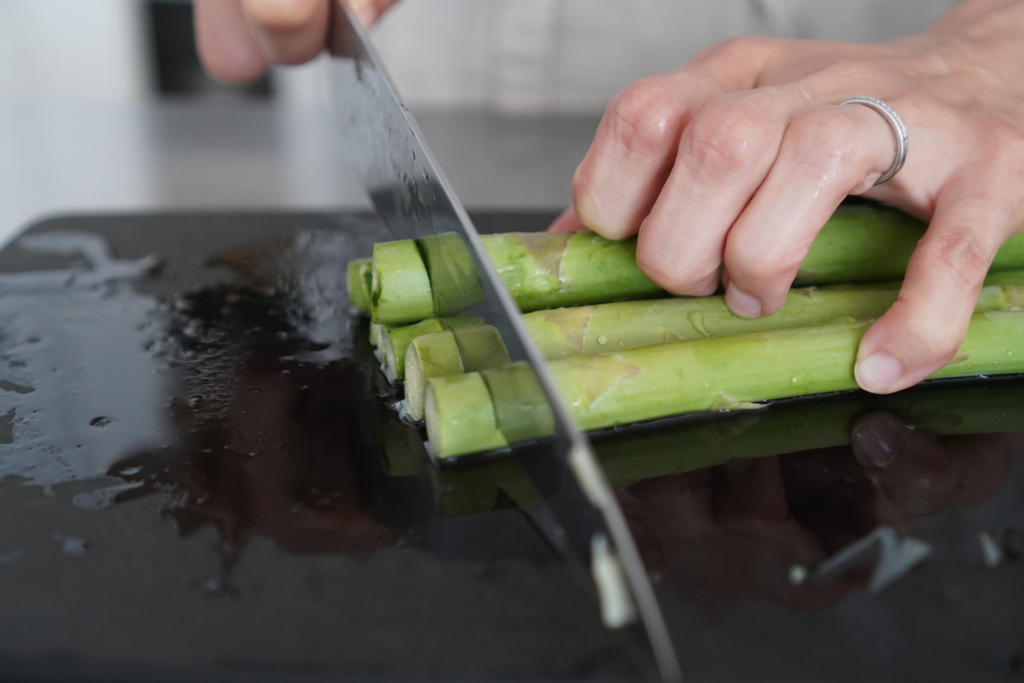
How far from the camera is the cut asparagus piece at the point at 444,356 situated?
137 centimetres

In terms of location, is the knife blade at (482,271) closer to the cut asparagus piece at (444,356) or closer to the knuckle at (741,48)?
the cut asparagus piece at (444,356)

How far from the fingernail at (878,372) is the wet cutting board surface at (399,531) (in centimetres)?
6

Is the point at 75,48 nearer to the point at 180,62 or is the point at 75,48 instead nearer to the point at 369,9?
the point at 180,62

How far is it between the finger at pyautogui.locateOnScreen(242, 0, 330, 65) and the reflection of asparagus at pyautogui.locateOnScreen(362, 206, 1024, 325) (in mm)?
772

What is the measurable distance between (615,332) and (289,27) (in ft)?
3.89

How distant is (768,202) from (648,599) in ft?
2.42

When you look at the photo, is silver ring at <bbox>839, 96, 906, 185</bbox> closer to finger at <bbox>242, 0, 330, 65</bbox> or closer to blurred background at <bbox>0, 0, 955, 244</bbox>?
finger at <bbox>242, 0, 330, 65</bbox>

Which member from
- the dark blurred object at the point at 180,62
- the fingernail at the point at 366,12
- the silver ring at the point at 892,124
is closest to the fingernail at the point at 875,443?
the silver ring at the point at 892,124

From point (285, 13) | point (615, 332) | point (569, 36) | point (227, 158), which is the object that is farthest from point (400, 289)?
point (227, 158)

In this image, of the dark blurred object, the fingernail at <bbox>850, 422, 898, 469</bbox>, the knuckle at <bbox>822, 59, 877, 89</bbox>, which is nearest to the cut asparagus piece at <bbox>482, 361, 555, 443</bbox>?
the fingernail at <bbox>850, 422, 898, 469</bbox>

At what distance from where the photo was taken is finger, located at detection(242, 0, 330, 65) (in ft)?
6.43

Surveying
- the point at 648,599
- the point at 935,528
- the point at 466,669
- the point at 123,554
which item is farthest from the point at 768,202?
the point at 123,554

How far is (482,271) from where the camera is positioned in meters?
1.31

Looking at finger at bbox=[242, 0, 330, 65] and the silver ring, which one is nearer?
the silver ring
